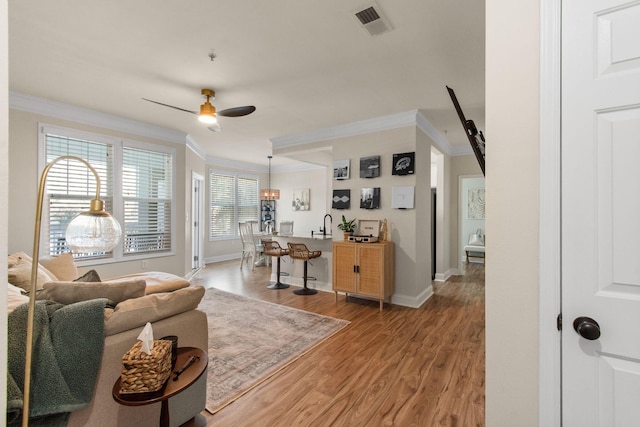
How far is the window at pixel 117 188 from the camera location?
3816 millimetres

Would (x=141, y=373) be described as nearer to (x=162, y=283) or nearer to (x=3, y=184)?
(x=3, y=184)

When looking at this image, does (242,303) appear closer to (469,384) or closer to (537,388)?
(469,384)

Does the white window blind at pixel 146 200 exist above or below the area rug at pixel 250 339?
above

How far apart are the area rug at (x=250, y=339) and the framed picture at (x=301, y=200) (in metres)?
4.27

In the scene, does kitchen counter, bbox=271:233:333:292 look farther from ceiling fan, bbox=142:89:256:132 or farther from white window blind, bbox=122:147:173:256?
ceiling fan, bbox=142:89:256:132

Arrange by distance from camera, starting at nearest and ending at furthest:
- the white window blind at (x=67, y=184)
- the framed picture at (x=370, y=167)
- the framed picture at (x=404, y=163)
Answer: the white window blind at (x=67, y=184) < the framed picture at (x=404, y=163) < the framed picture at (x=370, y=167)

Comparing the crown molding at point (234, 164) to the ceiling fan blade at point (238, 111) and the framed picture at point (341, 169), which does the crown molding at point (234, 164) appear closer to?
the framed picture at point (341, 169)

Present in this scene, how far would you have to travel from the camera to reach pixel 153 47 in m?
2.47

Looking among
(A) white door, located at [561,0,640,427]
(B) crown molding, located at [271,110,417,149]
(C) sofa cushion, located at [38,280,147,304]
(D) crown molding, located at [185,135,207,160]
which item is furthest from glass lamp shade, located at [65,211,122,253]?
(D) crown molding, located at [185,135,207,160]

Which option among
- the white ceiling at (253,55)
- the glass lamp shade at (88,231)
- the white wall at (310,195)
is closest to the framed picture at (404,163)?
the white ceiling at (253,55)

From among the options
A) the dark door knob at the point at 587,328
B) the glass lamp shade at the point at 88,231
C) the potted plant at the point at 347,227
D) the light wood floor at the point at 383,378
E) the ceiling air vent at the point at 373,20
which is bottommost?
the light wood floor at the point at 383,378

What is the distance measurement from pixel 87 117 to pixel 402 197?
4.64 meters

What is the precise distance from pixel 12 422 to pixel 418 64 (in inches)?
140

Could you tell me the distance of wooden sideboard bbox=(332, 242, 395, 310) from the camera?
13.0 feet
